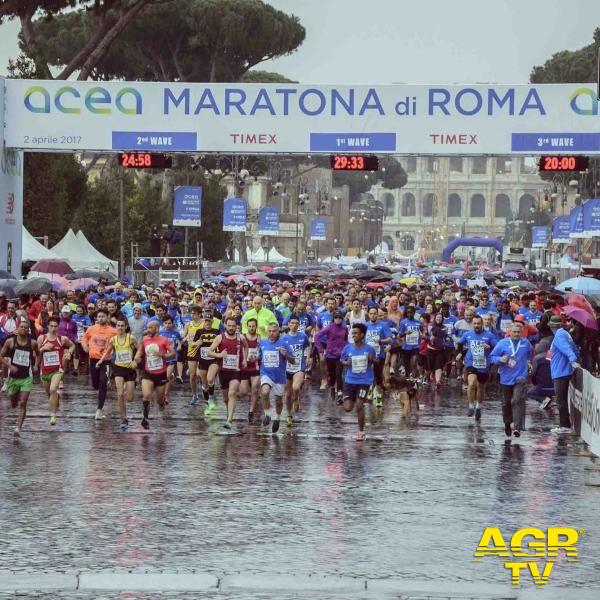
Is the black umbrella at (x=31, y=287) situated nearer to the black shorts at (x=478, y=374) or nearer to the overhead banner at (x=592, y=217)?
the black shorts at (x=478, y=374)

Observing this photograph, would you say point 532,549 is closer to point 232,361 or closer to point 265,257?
point 232,361

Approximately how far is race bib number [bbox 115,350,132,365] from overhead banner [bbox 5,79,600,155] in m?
18.2

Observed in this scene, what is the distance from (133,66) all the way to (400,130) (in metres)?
29.6

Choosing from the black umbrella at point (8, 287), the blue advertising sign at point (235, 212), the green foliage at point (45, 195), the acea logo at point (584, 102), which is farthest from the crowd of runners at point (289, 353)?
the green foliage at point (45, 195)

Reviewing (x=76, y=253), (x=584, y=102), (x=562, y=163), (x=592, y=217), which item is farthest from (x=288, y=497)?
(x=76, y=253)

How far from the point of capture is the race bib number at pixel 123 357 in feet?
63.8

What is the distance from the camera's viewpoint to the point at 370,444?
58.9ft

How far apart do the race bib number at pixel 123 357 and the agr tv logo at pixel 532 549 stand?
8.65 metres

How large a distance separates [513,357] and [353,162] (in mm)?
18769

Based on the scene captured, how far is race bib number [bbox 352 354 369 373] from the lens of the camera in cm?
1848

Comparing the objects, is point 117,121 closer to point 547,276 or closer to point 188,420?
point 188,420

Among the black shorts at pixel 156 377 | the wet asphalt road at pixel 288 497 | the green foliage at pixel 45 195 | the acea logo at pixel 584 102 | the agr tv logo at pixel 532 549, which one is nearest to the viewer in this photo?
the agr tv logo at pixel 532 549

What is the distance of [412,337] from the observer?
82.7ft

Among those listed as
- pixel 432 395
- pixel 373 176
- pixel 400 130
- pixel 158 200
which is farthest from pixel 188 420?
pixel 373 176
